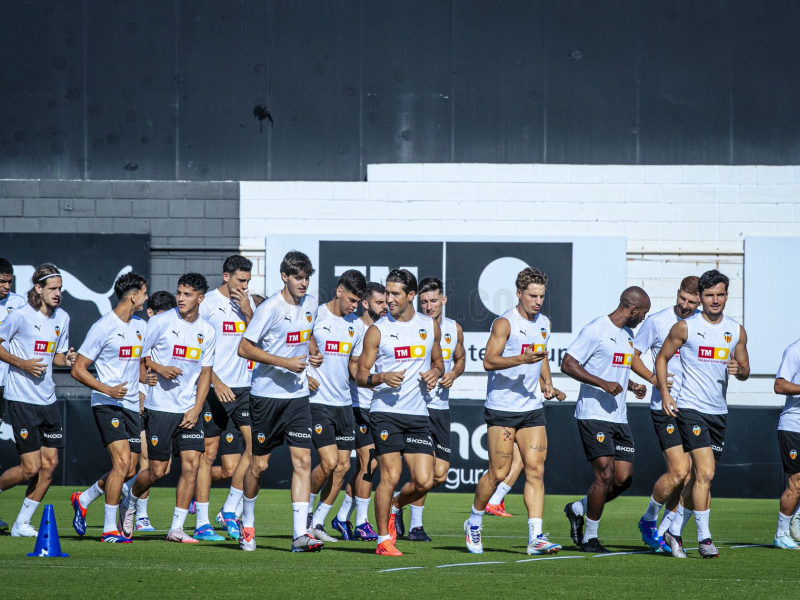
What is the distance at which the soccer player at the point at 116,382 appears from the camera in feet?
30.6

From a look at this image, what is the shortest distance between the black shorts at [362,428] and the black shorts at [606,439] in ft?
7.18

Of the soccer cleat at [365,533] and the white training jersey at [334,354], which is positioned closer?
the soccer cleat at [365,533]

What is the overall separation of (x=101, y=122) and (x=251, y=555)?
1101 centimetres

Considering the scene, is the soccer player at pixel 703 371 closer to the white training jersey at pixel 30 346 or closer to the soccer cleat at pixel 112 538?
the soccer cleat at pixel 112 538

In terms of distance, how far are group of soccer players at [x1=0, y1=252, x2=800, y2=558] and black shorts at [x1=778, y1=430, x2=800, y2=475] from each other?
0.04ft

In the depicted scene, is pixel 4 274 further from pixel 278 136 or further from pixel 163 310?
pixel 278 136

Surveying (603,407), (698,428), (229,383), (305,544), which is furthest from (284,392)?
(698,428)

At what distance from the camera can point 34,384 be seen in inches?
398

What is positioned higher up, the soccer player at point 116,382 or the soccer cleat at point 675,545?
the soccer player at point 116,382

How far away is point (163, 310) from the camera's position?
10.0 meters

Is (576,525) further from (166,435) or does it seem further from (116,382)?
(116,382)

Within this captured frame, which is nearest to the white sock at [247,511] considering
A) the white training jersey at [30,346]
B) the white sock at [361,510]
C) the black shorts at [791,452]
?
the white sock at [361,510]

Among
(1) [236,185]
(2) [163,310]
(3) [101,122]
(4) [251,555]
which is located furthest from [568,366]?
(3) [101,122]

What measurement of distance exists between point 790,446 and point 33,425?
6863mm
